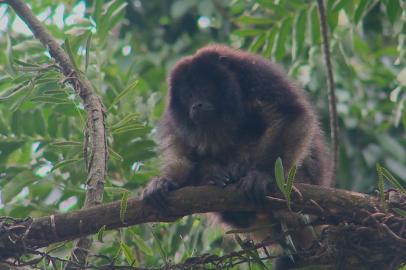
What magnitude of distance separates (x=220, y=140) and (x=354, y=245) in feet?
4.74

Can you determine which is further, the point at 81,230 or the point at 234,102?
the point at 234,102

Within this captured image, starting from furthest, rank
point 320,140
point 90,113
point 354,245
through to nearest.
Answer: point 320,140 → point 90,113 → point 354,245

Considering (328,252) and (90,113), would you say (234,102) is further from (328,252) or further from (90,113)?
(328,252)

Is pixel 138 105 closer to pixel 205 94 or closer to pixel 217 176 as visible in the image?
pixel 205 94

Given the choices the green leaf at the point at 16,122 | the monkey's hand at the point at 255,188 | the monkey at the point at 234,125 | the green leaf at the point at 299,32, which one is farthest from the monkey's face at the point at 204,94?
the monkey's hand at the point at 255,188

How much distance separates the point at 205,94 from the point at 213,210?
1.48m

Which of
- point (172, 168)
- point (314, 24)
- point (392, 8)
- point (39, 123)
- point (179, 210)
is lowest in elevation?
point (172, 168)

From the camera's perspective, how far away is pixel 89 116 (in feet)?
13.9

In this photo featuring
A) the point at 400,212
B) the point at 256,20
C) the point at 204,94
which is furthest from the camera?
the point at 256,20

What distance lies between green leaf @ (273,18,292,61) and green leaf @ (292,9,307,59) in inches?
4.0

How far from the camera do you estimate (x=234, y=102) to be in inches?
195

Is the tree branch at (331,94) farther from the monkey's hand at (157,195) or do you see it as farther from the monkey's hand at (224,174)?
the monkey's hand at (157,195)

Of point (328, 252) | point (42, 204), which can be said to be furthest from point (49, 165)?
point (328, 252)

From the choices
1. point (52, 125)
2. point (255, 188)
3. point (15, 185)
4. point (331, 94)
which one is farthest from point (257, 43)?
point (255, 188)
